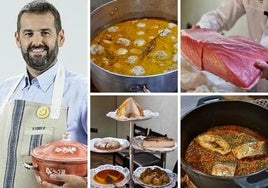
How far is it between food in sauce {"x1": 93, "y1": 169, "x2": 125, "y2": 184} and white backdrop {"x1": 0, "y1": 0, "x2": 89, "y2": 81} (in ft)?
1.43

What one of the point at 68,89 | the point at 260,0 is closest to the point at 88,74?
the point at 68,89

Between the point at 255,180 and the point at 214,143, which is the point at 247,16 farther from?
the point at 255,180

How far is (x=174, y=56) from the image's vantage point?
2199mm

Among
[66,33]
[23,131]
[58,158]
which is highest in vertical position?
[66,33]

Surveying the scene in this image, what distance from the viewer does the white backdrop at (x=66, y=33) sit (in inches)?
87.0

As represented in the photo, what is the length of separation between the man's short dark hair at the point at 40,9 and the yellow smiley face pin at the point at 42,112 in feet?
1.14

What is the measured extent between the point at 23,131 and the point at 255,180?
991 mm

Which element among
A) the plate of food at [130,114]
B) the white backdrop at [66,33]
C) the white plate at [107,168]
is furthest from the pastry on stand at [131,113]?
the white backdrop at [66,33]

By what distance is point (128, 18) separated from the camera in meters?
2.21

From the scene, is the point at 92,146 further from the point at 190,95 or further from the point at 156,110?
the point at 190,95

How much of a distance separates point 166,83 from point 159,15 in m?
0.29

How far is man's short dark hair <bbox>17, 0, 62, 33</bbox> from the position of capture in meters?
2.20

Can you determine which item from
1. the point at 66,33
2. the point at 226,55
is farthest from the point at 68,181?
the point at 226,55

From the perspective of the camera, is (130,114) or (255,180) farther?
(130,114)
